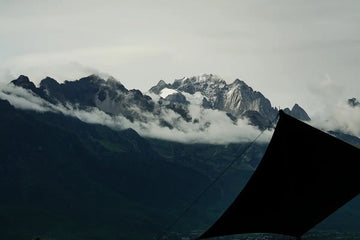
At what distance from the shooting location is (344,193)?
32750 millimetres

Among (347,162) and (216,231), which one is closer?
(347,162)

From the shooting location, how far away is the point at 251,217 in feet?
111

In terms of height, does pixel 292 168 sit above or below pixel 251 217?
above

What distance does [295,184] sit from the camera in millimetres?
33125

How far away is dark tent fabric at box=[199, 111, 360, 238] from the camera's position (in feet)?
105

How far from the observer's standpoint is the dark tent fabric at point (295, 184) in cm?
3212

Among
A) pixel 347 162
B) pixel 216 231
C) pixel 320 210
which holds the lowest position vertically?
pixel 216 231

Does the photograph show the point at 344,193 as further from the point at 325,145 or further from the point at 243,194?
the point at 243,194

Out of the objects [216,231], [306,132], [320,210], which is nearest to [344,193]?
[320,210]

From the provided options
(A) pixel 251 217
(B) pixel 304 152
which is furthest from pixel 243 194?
(B) pixel 304 152

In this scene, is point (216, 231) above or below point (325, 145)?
below

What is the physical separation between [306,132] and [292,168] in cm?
204

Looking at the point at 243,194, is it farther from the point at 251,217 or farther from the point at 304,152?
the point at 304,152

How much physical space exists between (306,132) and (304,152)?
1.08 m
